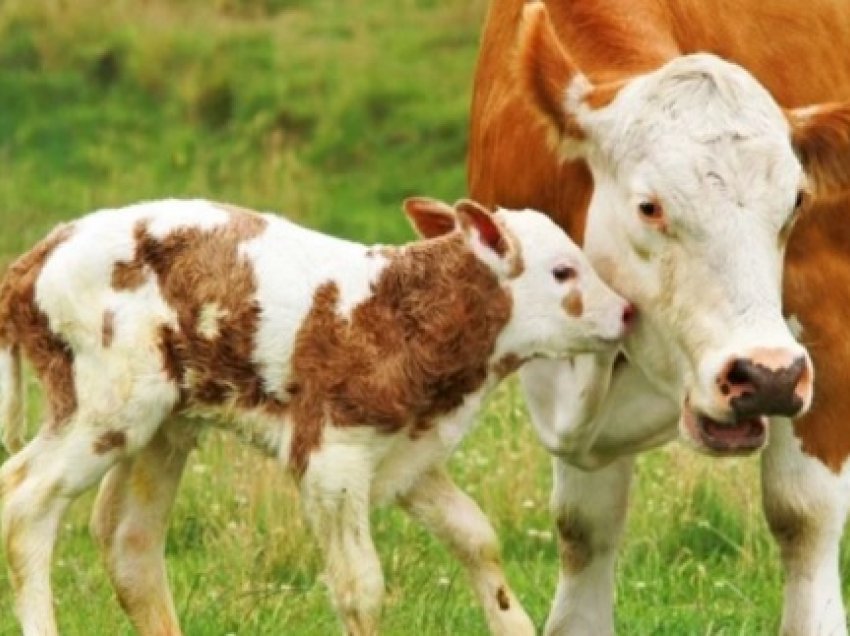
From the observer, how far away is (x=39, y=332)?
6.92 metres

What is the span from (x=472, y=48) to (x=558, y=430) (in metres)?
12.0

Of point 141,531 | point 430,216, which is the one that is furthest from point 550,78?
point 141,531

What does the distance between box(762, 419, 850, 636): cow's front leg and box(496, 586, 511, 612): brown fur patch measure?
98 cm

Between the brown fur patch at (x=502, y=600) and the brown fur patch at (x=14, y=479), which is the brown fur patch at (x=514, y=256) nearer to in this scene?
the brown fur patch at (x=502, y=600)

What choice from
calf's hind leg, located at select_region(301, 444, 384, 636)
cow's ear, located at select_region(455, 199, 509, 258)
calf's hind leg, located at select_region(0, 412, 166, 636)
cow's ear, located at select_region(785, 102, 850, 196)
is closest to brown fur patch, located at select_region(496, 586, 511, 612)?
calf's hind leg, located at select_region(301, 444, 384, 636)

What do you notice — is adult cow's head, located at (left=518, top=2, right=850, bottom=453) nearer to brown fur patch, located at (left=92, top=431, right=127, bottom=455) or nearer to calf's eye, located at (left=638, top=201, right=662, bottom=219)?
calf's eye, located at (left=638, top=201, right=662, bottom=219)

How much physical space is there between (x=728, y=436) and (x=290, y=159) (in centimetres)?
1161

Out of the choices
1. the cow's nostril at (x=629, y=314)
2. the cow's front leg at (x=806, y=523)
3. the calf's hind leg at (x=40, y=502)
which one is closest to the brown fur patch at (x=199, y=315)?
the calf's hind leg at (x=40, y=502)

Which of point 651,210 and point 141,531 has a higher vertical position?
point 651,210

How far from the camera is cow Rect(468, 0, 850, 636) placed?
654cm

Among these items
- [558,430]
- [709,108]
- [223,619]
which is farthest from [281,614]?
[709,108]

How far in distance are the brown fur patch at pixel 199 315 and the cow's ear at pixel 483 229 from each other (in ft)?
1.67

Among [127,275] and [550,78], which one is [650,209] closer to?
[550,78]

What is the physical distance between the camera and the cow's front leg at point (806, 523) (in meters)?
7.52
